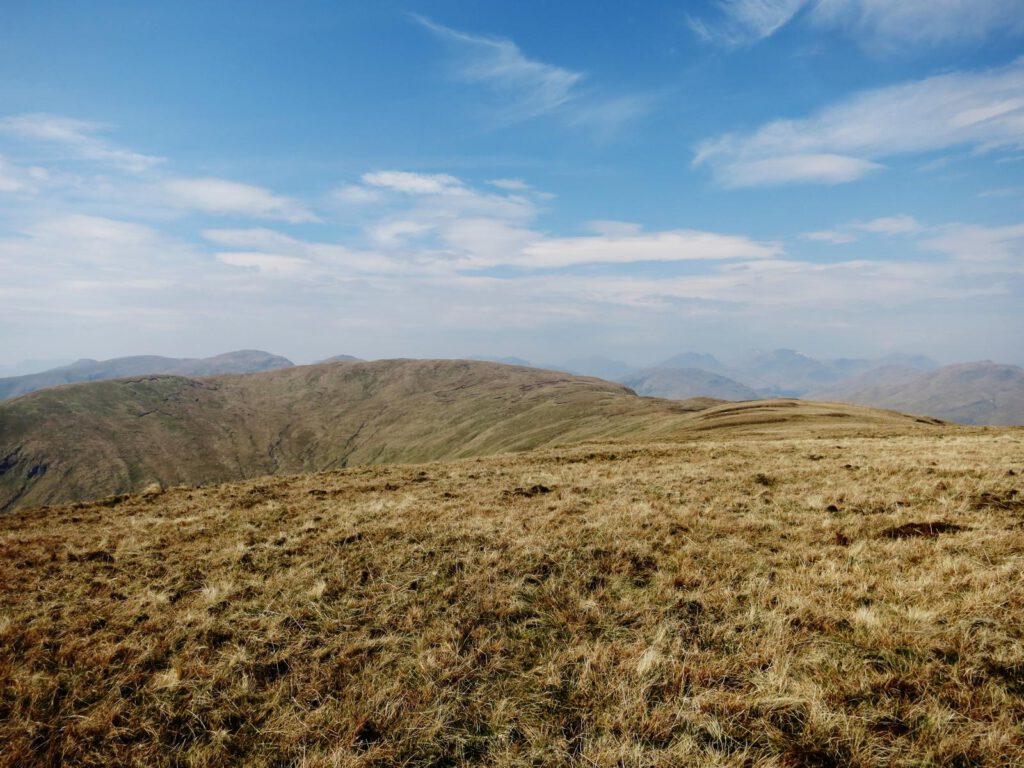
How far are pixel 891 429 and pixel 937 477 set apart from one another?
3178 centimetres

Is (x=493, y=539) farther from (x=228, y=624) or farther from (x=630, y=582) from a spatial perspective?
(x=228, y=624)

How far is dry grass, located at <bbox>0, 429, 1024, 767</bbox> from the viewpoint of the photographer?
218 inches

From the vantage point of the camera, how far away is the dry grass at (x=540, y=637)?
218 inches

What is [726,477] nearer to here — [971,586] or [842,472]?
[842,472]

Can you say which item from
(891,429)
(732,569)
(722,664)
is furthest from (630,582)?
(891,429)

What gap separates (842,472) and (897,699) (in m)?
15.3

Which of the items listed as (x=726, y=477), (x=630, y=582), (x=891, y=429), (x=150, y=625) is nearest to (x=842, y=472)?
(x=726, y=477)

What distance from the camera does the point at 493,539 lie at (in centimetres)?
1204

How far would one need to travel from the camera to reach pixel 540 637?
25.5 feet

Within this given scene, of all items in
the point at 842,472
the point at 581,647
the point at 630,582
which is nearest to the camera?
the point at 581,647

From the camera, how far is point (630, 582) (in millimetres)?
9539

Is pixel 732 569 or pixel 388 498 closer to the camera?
pixel 732 569

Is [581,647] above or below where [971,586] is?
below

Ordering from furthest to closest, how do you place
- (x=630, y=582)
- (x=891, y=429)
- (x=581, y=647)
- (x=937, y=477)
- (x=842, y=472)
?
(x=891, y=429)
(x=842, y=472)
(x=937, y=477)
(x=630, y=582)
(x=581, y=647)
